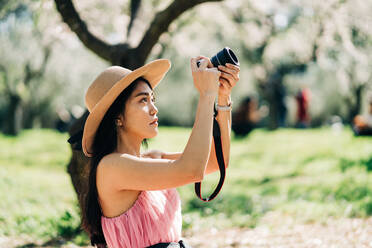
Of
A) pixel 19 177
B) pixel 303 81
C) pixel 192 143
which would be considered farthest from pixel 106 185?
pixel 303 81

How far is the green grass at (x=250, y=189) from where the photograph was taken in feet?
17.8

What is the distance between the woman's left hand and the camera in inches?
84.2

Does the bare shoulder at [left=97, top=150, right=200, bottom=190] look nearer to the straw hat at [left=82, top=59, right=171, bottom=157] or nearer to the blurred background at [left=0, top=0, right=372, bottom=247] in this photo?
the straw hat at [left=82, top=59, right=171, bottom=157]

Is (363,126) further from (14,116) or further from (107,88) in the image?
(14,116)

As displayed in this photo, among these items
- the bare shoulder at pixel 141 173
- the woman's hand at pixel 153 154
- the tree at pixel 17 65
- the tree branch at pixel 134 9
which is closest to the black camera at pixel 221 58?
the bare shoulder at pixel 141 173

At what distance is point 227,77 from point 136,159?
0.65 metres

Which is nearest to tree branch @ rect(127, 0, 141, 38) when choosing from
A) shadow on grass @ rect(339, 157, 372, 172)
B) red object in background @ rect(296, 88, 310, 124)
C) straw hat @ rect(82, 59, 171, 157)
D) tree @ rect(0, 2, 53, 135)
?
straw hat @ rect(82, 59, 171, 157)

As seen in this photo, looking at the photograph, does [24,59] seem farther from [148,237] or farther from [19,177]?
[148,237]

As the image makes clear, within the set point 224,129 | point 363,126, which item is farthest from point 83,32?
point 363,126

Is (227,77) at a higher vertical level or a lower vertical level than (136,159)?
higher

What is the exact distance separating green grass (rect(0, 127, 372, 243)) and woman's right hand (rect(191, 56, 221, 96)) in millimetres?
3384

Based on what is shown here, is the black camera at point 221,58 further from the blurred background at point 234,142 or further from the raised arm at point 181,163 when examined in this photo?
the blurred background at point 234,142

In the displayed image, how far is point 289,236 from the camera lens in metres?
4.77

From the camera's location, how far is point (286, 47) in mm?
19688
